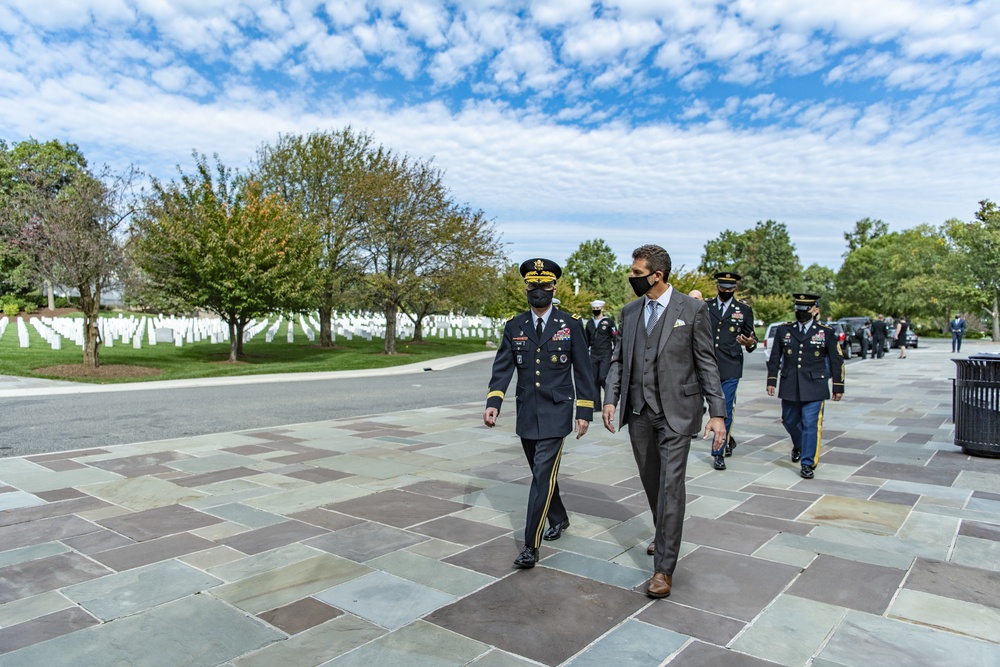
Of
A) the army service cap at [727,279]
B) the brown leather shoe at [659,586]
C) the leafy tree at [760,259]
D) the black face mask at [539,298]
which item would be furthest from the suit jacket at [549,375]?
the leafy tree at [760,259]

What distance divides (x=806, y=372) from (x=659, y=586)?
159 inches

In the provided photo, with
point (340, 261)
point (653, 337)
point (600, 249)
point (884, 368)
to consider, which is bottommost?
point (884, 368)

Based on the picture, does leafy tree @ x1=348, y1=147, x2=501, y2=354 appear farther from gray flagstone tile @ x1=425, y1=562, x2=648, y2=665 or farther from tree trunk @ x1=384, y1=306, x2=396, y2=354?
gray flagstone tile @ x1=425, y1=562, x2=648, y2=665

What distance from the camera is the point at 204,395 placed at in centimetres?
1429

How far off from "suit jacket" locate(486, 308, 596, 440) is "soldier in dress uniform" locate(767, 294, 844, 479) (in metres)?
3.28

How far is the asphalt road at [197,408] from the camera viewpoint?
918 centimetres

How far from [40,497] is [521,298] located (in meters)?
35.6

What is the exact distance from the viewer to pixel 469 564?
4.32m

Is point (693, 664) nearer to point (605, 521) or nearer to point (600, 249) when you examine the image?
point (605, 521)

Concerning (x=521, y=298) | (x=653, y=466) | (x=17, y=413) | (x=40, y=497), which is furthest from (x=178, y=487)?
(x=521, y=298)

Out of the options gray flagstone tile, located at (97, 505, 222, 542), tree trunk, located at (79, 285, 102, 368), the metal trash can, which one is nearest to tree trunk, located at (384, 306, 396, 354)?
tree trunk, located at (79, 285, 102, 368)

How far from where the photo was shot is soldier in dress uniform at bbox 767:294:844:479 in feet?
22.7

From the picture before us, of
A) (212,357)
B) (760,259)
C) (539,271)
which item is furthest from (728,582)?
(760,259)

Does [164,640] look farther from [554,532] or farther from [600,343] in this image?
[600,343]
